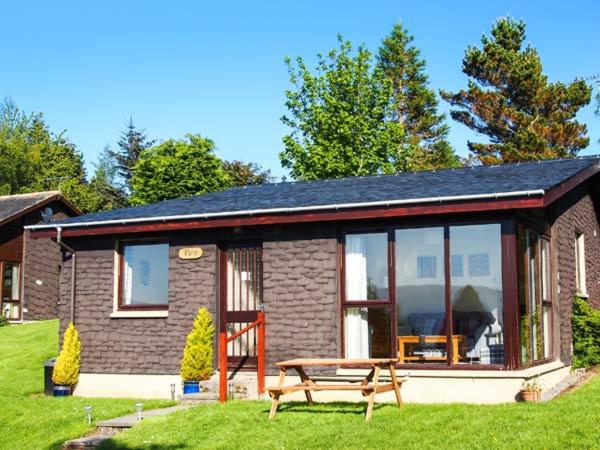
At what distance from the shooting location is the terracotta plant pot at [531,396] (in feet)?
36.3

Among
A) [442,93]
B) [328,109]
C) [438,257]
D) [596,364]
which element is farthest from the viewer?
[442,93]

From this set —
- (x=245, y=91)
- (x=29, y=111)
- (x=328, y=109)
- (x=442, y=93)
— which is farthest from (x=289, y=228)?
(x=29, y=111)

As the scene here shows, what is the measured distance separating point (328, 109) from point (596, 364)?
26.4 m

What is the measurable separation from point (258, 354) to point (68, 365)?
3776 millimetres

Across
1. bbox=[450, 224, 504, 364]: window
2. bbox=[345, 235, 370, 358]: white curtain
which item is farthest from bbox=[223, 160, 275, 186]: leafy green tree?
bbox=[450, 224, 504, 364]: window

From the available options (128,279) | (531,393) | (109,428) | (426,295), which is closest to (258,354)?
(109,428)

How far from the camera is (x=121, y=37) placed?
1848cm

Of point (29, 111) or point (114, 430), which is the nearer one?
point (114, 430)

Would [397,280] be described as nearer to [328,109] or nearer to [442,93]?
[328,109]

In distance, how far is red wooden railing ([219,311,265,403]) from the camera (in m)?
12.7

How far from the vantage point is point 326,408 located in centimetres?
1169

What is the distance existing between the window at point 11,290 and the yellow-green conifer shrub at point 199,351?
17569 mm

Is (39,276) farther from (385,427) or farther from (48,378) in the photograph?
(385,427)

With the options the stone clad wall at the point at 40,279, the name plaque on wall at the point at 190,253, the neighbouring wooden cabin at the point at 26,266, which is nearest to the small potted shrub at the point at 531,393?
the name plaque on wall at the point at 190,253
